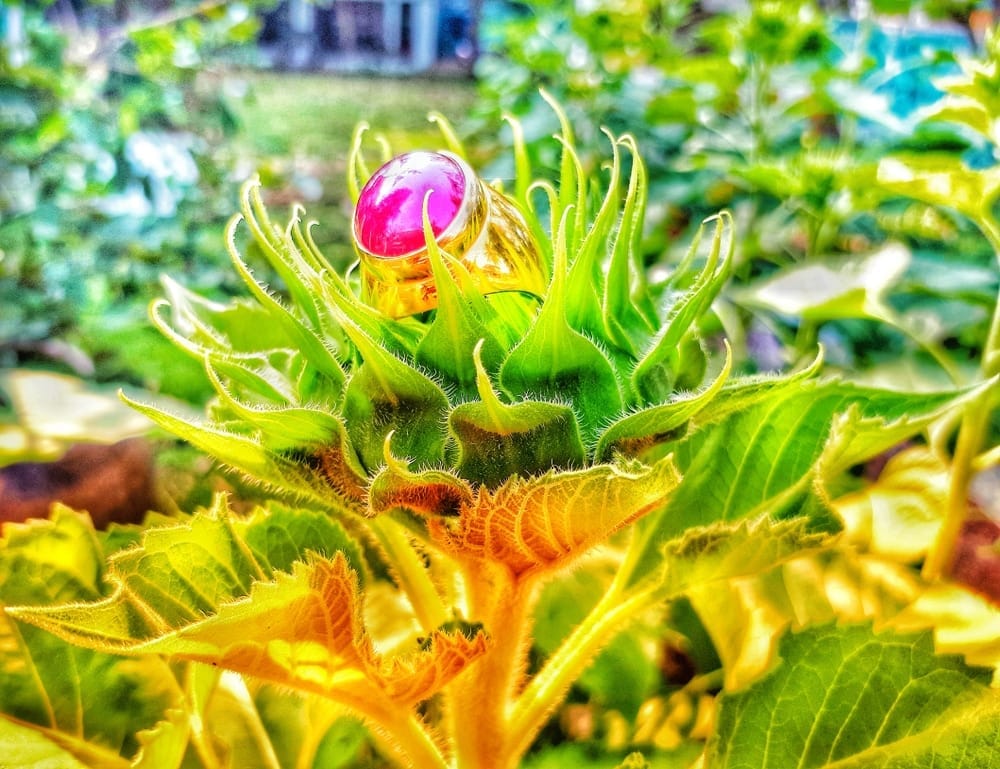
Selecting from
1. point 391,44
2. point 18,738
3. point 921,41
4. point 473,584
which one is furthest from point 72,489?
point 391,44

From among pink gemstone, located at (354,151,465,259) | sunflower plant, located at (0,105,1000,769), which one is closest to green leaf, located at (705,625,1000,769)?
sunflower plant, located at (0,105,1000,769)

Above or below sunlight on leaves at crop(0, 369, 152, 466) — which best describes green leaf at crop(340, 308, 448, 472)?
above

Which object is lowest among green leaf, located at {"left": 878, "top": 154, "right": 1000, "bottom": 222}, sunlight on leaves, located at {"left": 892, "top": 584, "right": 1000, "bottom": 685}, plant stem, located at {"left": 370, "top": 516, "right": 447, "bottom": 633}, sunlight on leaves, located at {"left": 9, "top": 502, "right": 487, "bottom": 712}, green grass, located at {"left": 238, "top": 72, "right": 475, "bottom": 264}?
green grass, located at {"left": 238, "top": 72, "right": 475, "bottom": 264}

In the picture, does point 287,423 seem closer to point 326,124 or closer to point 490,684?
point 490,684

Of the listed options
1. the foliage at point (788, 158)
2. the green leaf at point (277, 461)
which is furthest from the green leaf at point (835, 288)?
the green leaf at point (277, 461)

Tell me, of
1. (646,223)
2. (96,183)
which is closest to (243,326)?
(646,223)

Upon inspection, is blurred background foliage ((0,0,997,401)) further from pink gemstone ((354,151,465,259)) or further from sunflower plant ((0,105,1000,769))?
pink gemstone ((354,151,465,259))

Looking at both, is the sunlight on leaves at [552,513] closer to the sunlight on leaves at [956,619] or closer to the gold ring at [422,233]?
the gold ring at [422,233]

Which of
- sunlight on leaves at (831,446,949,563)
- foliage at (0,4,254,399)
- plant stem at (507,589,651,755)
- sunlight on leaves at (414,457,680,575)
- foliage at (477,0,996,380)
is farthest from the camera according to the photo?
foliage at (0,4,254,399)

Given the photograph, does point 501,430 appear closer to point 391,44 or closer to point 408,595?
point 408,595
